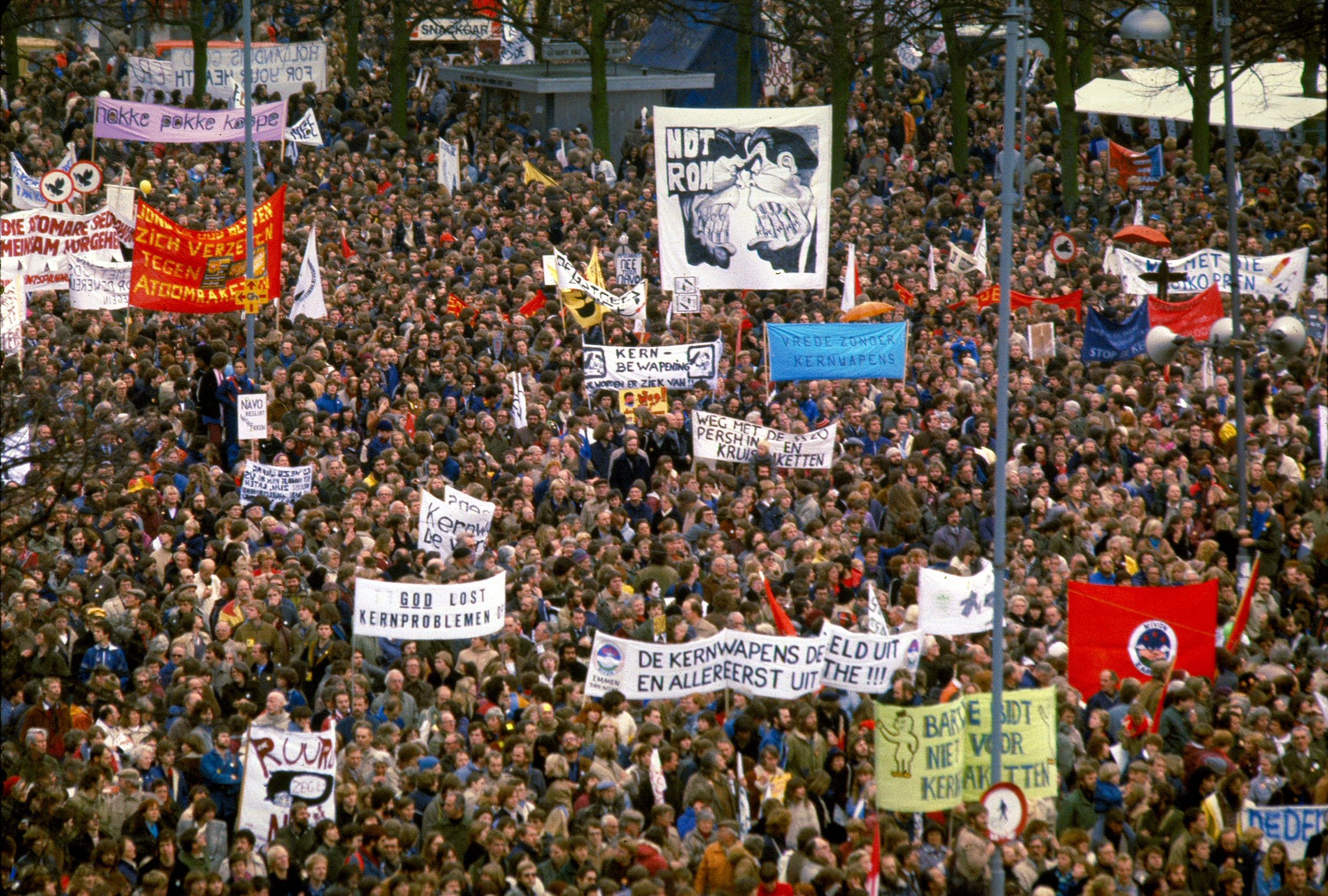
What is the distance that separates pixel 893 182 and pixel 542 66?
10.3m

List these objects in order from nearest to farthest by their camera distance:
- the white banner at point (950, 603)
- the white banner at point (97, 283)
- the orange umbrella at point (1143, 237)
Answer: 1. the white banner at point (950, 603)
2. the white banner at point (97, 283)
3. the orange umbrella at point (1143, 237)

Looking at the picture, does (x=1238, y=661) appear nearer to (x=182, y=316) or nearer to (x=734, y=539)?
(x=734, y=539)

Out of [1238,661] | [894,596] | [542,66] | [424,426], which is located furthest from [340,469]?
[542,66]

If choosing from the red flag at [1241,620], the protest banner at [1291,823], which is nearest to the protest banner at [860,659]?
the protest banner at [1291,823]

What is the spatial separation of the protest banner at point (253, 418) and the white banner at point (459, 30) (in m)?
28.3

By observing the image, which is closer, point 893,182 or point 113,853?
point 113,853

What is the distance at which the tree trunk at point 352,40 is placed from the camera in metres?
43.3

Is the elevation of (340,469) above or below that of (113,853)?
above

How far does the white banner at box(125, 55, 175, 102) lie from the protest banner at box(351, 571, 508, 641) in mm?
24536

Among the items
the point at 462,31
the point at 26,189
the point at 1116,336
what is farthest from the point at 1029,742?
the point at 462,31

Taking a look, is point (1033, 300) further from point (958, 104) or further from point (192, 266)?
point (958, 104)

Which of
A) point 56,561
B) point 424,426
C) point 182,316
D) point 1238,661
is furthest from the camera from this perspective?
point 182,316

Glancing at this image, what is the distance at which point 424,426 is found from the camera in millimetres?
21062

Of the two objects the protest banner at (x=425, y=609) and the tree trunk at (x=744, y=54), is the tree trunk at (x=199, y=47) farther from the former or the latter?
the protest banner at (x=425, y=609)
